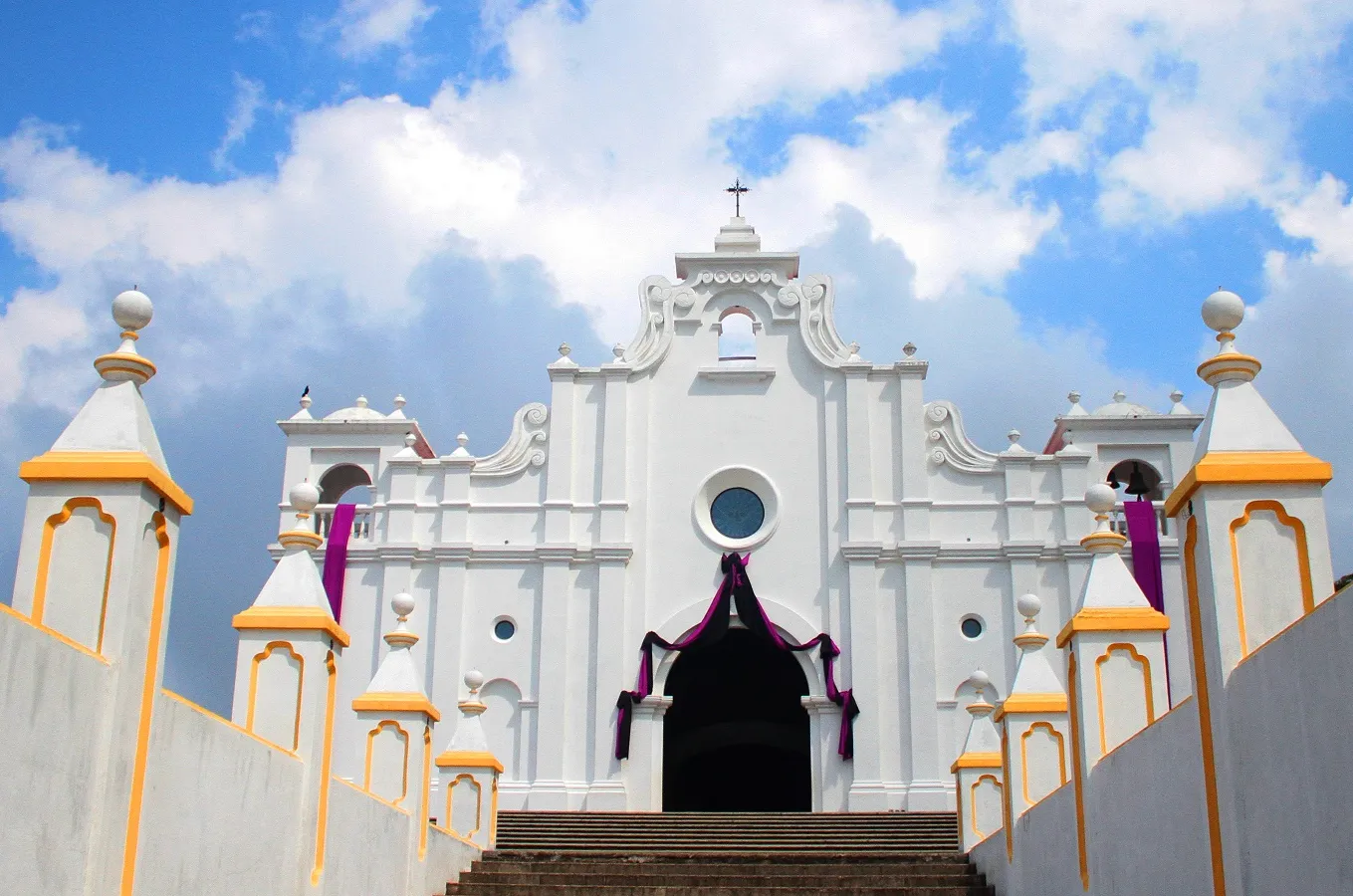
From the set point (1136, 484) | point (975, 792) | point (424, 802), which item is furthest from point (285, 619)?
point (1136, 484)

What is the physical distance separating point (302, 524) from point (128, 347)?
11.0ft

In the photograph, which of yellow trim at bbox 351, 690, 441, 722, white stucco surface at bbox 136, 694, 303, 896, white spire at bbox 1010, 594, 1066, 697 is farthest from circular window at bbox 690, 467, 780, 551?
white stucco surface at bbox 136, 694, 303, 896

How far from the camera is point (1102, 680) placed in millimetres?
9531

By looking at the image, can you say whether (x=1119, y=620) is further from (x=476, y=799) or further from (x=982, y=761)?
(x=476, y=799)

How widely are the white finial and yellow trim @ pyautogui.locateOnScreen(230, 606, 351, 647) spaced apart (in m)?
0.47

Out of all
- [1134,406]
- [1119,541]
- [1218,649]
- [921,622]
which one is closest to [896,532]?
[921,622]

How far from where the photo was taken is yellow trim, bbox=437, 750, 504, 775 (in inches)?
698

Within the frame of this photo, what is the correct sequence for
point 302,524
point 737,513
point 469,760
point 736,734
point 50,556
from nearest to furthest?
1. point 50,556
2. point 302,524
3. point 469,760
4. point 737,513
5. point 736,734

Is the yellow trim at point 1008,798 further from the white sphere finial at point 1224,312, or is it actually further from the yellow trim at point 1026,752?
the white sphere finial at point 1224,312

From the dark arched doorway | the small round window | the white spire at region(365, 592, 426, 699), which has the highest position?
the small round window

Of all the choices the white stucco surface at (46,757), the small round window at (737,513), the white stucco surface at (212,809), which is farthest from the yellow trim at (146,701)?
the small round window at (737,513)

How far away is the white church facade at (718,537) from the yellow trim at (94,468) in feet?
59.4

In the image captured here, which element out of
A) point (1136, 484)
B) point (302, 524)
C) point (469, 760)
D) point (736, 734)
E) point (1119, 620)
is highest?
point (1136, 484)

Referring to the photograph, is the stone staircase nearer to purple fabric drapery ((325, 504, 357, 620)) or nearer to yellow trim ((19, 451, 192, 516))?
purple fabric drapery ((325, 504, 357, 620))
